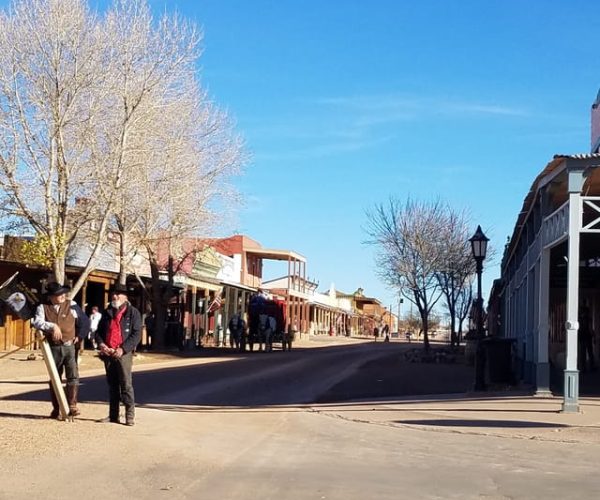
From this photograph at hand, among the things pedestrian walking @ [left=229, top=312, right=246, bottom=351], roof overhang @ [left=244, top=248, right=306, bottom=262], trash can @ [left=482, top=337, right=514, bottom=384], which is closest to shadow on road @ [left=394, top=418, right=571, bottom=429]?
trash can @ [left=482, top=337, right=514, bottom=384]

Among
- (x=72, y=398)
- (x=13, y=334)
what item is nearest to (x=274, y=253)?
(x=13, y=334)

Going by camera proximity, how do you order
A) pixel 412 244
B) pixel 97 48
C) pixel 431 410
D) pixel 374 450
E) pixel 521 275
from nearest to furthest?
pixel 374 450 < pixel 431 410 < pixel 521 275 < pixel 97 48 < pixel 412 244

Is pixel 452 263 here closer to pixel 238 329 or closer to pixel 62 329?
pixel 238 329

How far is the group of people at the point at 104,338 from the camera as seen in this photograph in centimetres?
1121

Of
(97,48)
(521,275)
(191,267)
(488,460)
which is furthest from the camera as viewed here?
(191,267)

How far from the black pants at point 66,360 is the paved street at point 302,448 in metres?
0.60

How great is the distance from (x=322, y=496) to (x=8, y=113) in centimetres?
1972

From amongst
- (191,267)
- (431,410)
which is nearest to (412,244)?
(191,267)

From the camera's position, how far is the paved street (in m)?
8.03

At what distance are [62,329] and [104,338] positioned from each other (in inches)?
20.9

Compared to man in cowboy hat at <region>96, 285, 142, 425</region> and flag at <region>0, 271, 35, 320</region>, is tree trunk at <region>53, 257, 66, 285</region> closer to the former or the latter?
flag at <region>0, 271, 35, 320</region>

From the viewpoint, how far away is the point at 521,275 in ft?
76.4

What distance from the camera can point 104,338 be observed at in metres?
11.3

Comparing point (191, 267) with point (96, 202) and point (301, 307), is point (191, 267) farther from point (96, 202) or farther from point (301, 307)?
point (301, 307)
